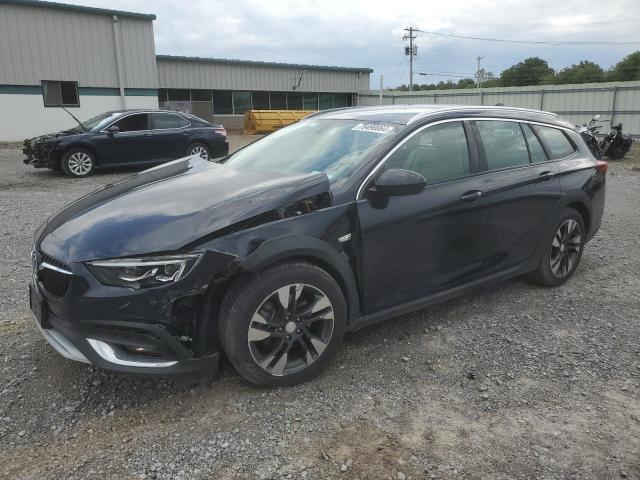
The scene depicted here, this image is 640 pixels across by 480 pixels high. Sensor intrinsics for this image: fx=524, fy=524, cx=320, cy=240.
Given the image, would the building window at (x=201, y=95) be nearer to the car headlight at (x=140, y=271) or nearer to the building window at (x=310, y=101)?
the building window at (x=310, y=101)

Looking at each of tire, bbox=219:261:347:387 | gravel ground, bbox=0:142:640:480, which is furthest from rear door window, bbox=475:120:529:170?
tire, bbox=219:261:347:387

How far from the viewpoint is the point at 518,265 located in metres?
4.31

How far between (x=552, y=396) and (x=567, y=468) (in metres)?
0.64

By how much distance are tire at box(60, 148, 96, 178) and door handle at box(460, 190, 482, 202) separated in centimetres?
1008

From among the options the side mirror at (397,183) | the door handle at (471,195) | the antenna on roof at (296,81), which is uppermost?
the antenna on roof at (296,81)

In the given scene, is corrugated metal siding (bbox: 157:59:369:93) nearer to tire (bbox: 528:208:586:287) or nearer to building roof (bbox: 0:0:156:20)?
building roof (bbox: 0:0:156:20)

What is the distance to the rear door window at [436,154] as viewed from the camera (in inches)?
139

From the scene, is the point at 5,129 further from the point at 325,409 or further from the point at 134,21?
the point at 325,409

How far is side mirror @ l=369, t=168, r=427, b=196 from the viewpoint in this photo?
323 cm

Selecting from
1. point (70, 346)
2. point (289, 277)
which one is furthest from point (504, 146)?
point (70, 346)

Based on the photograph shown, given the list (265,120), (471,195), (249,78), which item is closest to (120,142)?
(471,195)

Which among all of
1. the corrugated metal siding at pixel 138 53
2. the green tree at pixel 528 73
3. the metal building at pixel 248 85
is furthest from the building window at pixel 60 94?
the green tree at pixel 528 73

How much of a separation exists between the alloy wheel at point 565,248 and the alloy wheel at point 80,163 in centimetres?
1020

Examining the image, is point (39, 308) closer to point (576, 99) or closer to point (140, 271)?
point (140, 271)
